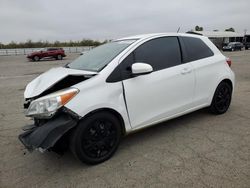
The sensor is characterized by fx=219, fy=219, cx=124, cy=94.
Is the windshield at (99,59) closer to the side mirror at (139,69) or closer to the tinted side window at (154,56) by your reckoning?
the tinted side window at (154,56)

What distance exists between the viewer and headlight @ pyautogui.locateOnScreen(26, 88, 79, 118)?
2.52 m

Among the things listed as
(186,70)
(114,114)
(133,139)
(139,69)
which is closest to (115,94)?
(114,114)

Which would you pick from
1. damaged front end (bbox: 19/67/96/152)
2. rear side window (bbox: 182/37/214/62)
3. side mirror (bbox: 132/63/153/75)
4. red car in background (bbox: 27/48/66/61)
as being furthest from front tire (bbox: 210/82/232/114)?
red car in background (bbox: 27/48/66/61)

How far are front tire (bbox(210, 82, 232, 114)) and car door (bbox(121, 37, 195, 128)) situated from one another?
0.79 metres

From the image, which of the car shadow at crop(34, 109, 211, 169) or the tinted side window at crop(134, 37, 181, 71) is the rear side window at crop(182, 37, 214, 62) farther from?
the car shadow at crop(34, 109, 211, 169)

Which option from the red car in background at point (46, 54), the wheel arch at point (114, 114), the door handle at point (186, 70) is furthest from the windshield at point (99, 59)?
the red car in background at point (46, 54)

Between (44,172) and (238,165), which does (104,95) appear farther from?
(238,165)

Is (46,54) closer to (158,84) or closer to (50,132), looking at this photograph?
(158,84)

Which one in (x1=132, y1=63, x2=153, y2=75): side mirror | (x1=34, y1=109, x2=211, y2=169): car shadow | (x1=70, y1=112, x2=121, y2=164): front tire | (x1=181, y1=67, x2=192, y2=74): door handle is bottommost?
(x1=34, y1=109, x2=211, y2=169): car shadow

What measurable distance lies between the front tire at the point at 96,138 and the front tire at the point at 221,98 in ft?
7.30

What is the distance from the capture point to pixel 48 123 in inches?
99.5

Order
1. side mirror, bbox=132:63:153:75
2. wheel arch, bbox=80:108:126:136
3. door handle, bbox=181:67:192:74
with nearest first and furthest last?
wheel arch, bbox=80:108:126:136 → side mirror, bbox=132:63:153:75 → door handle, bbox=181:67:192:74

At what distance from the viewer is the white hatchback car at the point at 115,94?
8.36 ft

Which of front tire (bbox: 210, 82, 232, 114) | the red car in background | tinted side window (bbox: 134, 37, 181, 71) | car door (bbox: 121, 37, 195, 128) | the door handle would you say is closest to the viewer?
car door (bbox: 121, 37, 195, 128)
